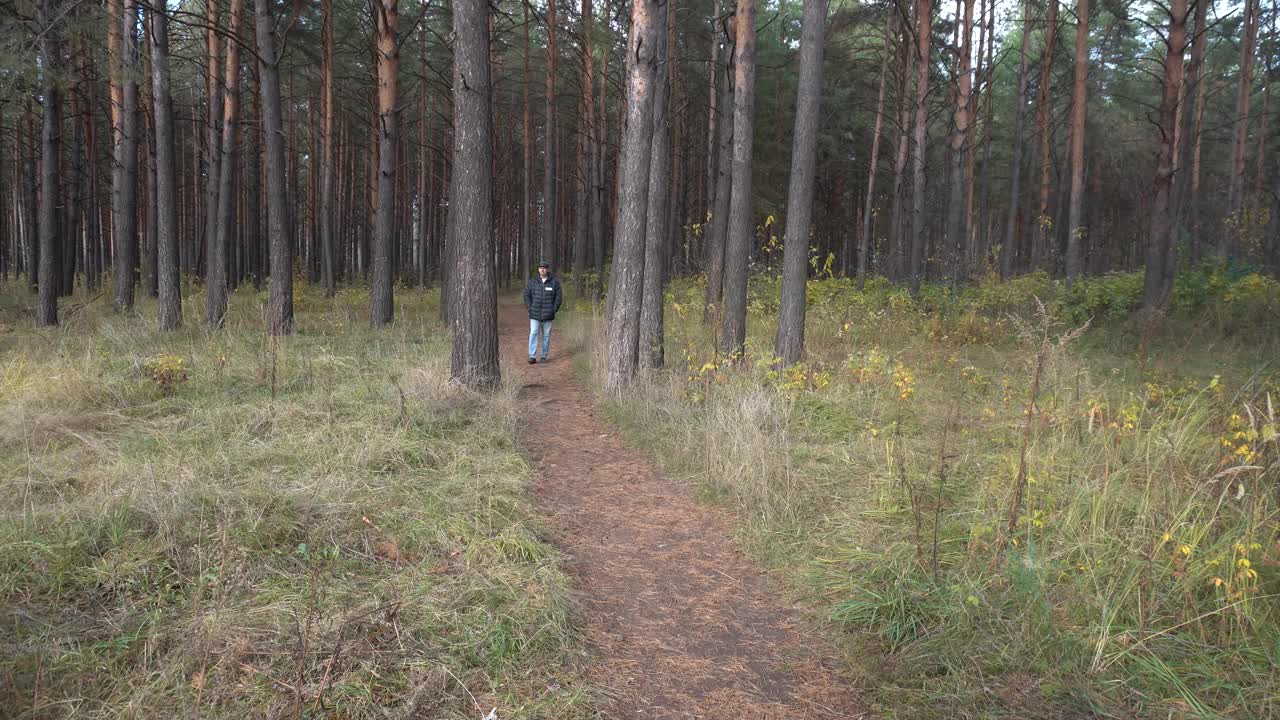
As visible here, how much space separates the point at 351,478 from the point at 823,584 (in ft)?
11.2

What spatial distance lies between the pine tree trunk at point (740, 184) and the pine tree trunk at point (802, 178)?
754mm

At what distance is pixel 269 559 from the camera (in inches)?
148

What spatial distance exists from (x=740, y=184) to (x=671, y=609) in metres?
6.74

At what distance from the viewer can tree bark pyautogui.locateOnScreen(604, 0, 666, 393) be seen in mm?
8539

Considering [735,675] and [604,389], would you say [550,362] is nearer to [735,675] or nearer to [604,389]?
[604,389]

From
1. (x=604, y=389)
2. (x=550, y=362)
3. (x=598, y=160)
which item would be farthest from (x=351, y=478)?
(x=598, y=160)

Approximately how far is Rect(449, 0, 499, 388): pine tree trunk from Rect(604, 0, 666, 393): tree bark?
1.60 meters

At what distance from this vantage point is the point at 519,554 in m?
4.20

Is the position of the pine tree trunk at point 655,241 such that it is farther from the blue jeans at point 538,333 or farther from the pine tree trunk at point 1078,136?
the pine tree trunk at point 1078,136

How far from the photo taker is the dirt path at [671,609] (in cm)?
303

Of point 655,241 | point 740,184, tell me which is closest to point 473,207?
point 655,241

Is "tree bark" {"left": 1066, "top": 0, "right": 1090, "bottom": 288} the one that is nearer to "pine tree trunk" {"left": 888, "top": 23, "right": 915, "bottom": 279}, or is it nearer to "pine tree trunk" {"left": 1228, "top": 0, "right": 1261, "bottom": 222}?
"pine tree trunk" {"left": 888, "top": 23, "right": 915, "bottom": 279}

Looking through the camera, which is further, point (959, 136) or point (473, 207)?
point (959, 136)

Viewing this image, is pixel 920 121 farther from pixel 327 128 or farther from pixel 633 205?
pixel 327 128
